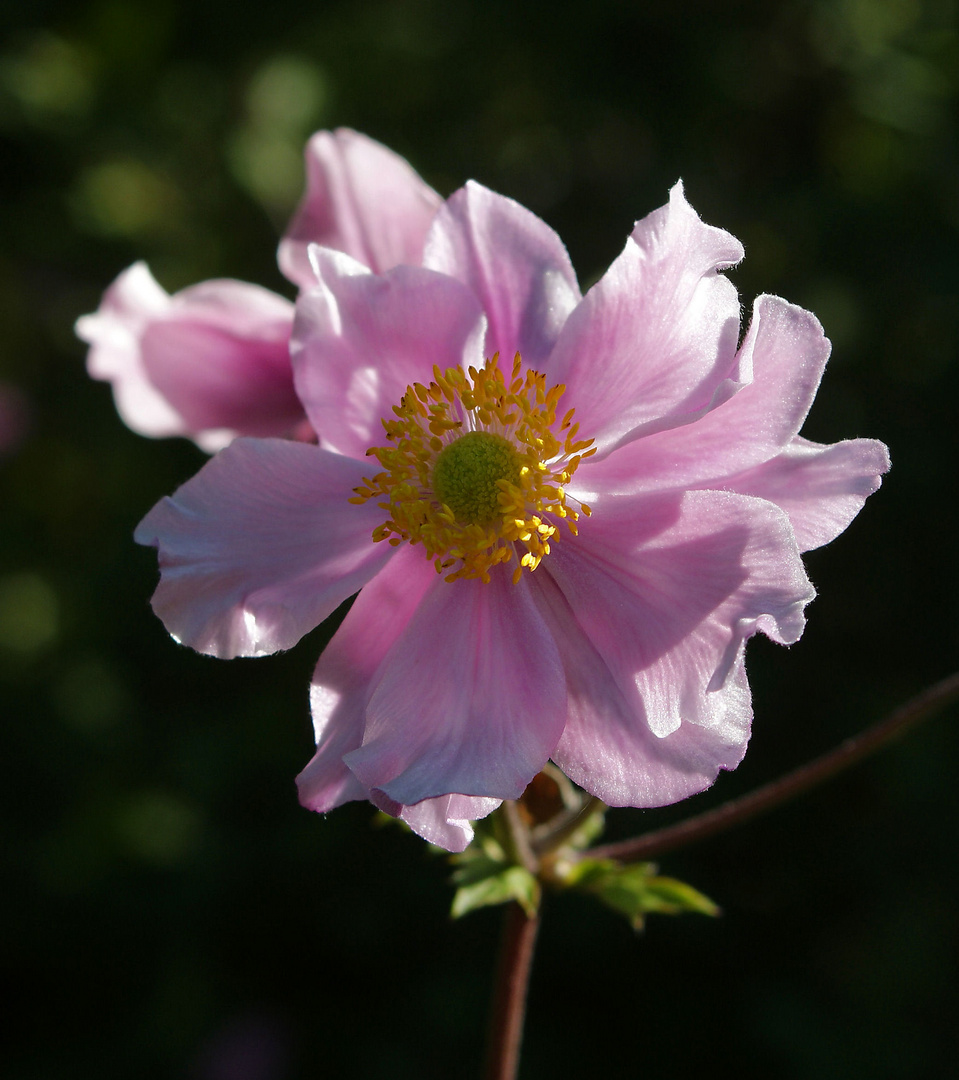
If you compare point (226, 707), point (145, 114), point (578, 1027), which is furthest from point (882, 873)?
point (145, 114)

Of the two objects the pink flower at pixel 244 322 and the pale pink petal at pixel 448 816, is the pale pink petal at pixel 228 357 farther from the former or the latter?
the pale pink petal at pixel 448 816

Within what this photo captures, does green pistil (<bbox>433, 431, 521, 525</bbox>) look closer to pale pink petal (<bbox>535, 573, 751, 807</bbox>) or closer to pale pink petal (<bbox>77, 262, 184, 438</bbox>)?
pale pink petal (<bbox>535, 573, 751, 807</bbox>)

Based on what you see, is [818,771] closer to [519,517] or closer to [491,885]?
[491,885]

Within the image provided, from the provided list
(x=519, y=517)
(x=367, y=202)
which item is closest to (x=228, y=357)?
(x=367, y=202)

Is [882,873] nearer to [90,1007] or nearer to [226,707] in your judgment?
[226,707]

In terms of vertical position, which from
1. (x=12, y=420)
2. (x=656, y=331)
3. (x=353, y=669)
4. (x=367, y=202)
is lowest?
(x=12, y=420)
